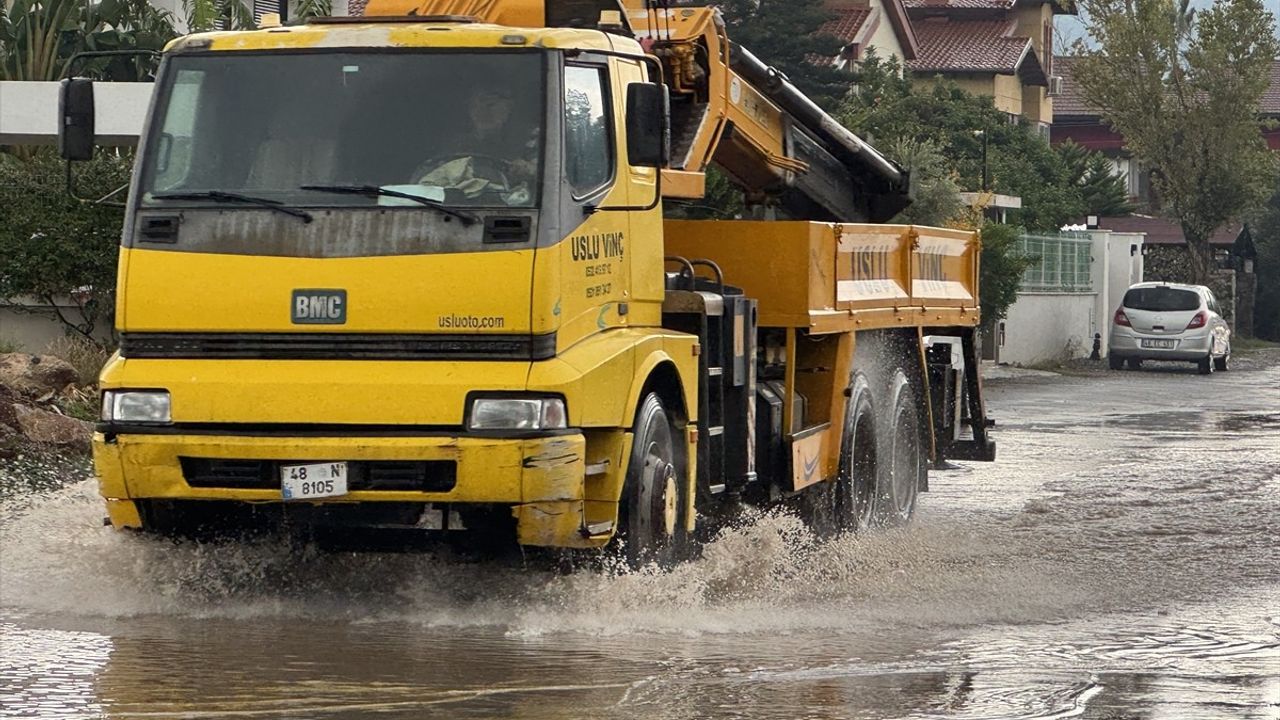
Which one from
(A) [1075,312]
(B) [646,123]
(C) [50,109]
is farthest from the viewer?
(A) [1075,312]

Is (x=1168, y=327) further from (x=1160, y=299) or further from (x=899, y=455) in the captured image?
(x=899, y=455)

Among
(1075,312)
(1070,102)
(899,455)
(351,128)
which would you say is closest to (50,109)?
(899,455)

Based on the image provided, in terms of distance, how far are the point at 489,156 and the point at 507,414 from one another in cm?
115

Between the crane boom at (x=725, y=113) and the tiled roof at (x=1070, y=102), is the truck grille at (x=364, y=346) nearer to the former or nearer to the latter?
the crane boom at (x=725, y=113)

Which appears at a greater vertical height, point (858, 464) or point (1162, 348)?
point (858, 464)

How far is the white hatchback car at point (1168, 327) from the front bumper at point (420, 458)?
97.7 feet

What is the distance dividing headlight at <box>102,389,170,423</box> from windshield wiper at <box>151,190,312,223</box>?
85 centimetres

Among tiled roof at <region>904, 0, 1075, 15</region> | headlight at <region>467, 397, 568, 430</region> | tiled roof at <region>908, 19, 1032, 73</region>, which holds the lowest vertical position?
headlight at <region>467, 397, 568, 430</region>

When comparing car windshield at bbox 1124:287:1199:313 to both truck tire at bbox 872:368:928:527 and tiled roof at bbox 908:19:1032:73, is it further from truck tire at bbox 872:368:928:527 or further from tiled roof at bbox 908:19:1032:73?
tiled roof at bbox 908:19:1032:73

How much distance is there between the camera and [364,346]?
8945 mm

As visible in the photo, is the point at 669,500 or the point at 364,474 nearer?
the point at 364,474

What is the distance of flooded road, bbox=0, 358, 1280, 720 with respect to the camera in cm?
759

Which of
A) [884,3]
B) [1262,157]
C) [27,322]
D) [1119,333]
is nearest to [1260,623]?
[27,322]

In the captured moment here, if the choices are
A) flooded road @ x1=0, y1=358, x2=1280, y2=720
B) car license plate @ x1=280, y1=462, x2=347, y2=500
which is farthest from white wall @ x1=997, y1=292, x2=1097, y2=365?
car license plate @ x1=280, y1=462, x2=347, y2=500
